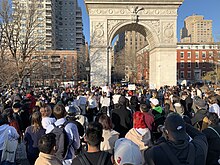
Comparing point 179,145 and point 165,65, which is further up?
point 165,65

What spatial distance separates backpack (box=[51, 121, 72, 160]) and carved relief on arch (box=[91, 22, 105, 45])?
A: 23.1m

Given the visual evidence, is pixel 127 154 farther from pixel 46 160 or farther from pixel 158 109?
pixel 158 109

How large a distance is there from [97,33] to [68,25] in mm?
83506

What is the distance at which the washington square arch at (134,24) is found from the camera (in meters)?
26.4

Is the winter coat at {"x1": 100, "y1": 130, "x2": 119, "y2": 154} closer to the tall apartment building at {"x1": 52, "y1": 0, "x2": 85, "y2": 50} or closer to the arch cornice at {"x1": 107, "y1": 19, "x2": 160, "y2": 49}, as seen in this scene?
the arch cornice at {"x1": 107, "y1": 19, "x2": 160, "y2": 49}

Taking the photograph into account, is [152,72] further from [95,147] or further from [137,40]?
[137,40]

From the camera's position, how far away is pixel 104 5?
2638 cm

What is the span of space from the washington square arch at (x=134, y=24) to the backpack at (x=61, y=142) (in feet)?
75.3

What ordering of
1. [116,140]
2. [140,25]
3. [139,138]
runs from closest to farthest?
[116,140] → [139,138] → [140,25]

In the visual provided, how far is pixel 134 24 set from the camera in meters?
27.2

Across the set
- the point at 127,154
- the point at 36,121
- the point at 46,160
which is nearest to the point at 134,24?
the point at 36,121

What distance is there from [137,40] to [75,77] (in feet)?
228

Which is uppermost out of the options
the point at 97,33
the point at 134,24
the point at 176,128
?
the point at 134,24

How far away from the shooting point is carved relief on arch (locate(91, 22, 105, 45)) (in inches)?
1038
